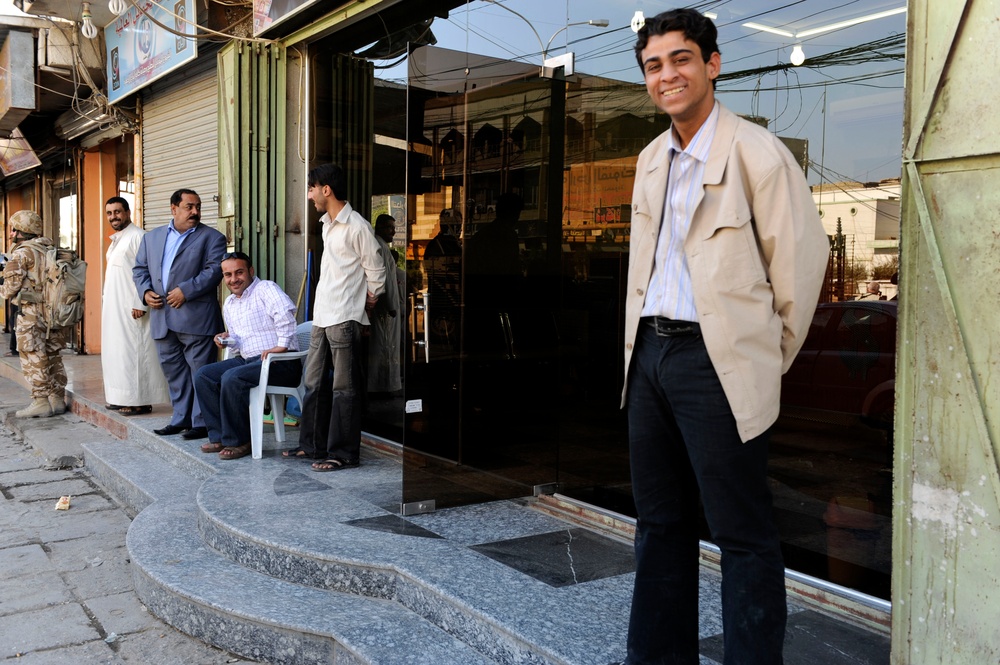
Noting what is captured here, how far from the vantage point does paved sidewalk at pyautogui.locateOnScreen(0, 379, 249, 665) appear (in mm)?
3498

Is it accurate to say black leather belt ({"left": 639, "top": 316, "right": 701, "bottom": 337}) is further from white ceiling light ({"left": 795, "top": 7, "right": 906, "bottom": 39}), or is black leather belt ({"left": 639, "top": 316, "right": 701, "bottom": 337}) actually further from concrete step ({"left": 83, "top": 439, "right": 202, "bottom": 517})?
concrete step ({"left": 83, "top": 439, "right": 202, "bottom": 517})

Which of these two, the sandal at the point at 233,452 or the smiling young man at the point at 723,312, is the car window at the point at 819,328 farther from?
the sandal at the point at 233,452

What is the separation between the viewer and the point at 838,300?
3.18 m

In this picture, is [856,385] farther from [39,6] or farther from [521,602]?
[39,6]

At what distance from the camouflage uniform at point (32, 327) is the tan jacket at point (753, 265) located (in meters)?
7.58

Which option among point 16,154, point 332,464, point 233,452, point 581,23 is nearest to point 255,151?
point 233,452

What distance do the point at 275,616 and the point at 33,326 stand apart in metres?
5.94

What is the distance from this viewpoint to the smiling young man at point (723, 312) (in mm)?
2082

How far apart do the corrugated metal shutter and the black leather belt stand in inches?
223

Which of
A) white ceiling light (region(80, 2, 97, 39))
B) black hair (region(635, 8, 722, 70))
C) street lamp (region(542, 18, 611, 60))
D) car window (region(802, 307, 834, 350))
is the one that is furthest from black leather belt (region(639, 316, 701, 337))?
white ceiling light (region(80, 2, 97, 39))

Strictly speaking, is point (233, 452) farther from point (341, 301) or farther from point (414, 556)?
point (414, 556)

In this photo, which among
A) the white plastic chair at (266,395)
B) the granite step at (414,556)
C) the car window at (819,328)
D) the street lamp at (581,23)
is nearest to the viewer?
the granite step at (414,556)

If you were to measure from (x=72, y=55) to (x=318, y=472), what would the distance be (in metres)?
7.25

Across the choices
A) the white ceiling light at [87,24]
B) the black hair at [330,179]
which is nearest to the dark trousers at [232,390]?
the black hair at [330,179]
